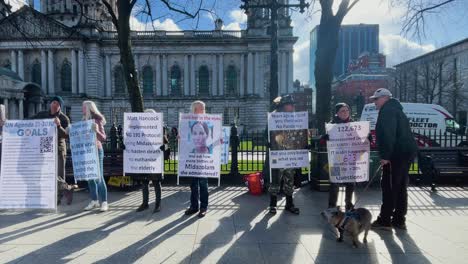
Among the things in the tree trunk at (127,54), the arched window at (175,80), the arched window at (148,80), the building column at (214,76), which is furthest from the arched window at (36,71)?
the tree trunk at (127,54)

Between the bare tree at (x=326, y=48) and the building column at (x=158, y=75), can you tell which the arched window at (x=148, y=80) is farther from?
the bare tree at (x=326, y=48)

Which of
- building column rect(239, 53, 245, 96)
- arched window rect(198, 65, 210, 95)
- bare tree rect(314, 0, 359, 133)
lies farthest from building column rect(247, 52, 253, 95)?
bare tree rect(314, 0, 359, 133)

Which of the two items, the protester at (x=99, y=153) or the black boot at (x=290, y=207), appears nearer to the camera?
the black boot at (x=290, y=207)

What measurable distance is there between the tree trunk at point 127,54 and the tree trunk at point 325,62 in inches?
189

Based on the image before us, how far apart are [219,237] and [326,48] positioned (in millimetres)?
6242

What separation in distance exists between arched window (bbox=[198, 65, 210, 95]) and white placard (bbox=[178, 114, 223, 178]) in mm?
55089

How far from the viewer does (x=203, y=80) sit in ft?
200

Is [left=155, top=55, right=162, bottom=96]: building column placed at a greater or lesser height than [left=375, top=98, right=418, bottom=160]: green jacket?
greater

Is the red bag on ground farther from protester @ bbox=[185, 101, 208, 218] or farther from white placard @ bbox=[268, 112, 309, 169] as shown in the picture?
protester @ bbox=[185, 101, 208, 218]

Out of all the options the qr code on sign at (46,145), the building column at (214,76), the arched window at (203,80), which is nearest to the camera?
the qr code on sign at (46,145)

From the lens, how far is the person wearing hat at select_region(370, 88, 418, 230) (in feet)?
16.6

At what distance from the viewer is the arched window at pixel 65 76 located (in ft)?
186

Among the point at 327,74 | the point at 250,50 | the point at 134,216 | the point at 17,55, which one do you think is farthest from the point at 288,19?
the point at 17,55

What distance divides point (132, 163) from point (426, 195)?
644cm
